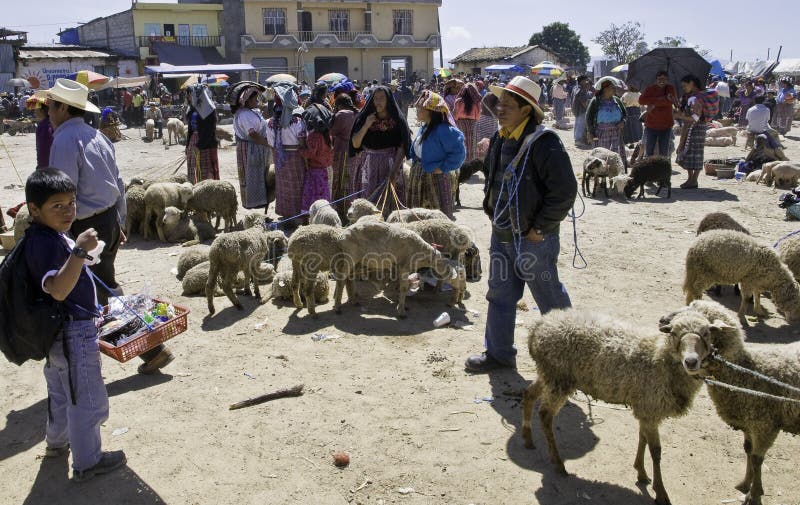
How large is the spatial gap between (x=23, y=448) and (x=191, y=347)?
1.60 m

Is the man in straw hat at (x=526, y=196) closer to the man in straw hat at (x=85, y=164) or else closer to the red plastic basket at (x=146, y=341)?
the red plastic basket at (x=146, y=341)

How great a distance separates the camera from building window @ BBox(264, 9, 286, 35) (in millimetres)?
47500

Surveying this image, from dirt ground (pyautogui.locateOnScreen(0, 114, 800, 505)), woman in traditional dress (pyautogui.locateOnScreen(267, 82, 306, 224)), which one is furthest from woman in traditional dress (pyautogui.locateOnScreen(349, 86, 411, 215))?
dirt ground (pyautogui.locateOnScreen(0, 114, 800, 505))

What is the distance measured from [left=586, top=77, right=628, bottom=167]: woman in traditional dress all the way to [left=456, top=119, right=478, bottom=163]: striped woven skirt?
247cm

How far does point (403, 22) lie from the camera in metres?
51.2

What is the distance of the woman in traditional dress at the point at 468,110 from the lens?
504 inches

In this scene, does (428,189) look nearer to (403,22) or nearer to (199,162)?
(199,162)

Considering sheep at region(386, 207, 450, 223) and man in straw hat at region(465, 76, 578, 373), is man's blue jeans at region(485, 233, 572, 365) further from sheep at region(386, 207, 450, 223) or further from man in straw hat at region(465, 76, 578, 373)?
sheep at region(386, 207, 450, 223)

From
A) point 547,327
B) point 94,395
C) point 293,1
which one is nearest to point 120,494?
point 94,395

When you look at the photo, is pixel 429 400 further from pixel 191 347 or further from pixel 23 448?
pixel 23 448

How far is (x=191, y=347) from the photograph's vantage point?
5.30 metres

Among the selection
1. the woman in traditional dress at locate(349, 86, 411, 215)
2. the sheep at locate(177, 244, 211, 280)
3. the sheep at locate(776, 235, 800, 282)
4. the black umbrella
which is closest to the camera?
the sheep at locate(776, 235, 800, 282)

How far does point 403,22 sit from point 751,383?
170ft

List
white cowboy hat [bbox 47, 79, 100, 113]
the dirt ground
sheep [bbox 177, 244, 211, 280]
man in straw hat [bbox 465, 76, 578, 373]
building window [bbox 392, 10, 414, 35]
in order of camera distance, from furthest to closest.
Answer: building window [bbox 392, 10, 414, 35] → sheep [bbox 177, 244, 211, 280] → white cowboy hat [bbox 47, 79, 100, 113] → man in straw hat [bbox 465, 76, 578, 373] → the dirt ground
